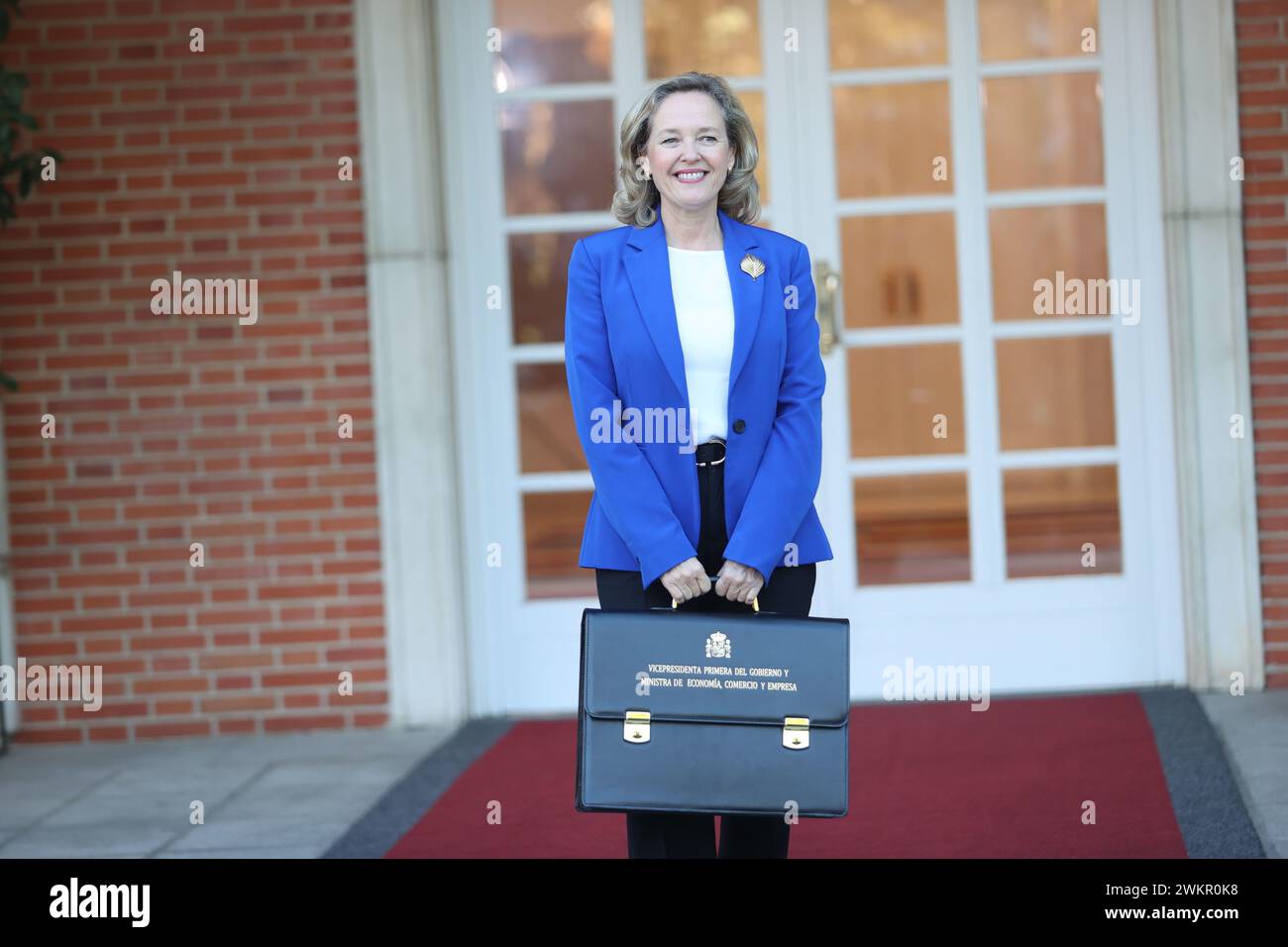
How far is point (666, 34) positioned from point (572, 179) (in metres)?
0.55

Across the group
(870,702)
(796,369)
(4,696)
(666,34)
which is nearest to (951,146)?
(666,34)

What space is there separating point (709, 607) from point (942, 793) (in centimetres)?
161

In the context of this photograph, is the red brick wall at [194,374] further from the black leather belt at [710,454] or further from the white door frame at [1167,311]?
the black leather belt at [710,454]

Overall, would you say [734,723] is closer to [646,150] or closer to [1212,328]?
[646,150]

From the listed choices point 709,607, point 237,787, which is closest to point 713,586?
point 709,607

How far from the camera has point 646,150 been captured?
9.20 feet

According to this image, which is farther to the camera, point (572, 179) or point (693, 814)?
point (572, 179)

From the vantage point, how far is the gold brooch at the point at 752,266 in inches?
108

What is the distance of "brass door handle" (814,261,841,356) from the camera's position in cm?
514
